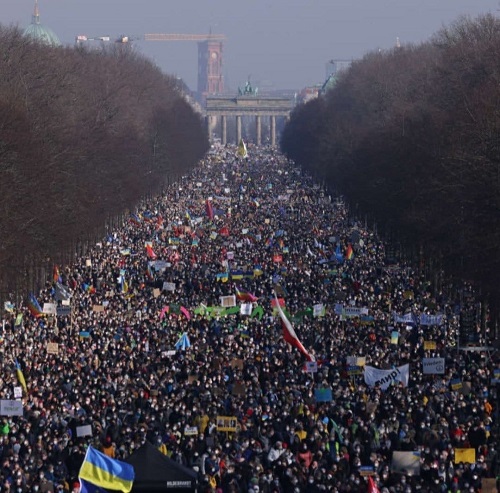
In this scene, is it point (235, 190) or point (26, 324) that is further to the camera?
point (235, 190)

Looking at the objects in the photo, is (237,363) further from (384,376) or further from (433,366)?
(433,366)

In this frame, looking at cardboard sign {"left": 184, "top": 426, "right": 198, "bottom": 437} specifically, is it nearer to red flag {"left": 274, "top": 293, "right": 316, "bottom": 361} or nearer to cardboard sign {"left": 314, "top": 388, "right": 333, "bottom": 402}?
cardboard sign {"left": 314, "top": 388, "right": 333, "bottom": 402}

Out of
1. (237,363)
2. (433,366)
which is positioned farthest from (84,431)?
(433,366)

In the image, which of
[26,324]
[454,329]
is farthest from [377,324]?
[26,324]

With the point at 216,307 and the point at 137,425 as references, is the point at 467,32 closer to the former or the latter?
the point at 216,307

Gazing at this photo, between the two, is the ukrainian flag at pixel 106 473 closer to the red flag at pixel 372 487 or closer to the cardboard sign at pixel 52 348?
the red flag at pixel 372 487

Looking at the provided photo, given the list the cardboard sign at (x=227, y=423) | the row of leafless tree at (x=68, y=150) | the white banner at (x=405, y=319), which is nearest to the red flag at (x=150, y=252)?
the row of leafless tree at (x=68, y=150)
